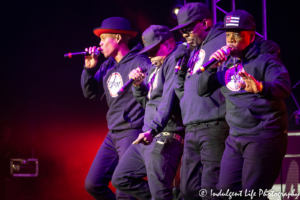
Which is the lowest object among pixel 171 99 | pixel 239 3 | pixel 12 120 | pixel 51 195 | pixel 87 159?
pixel 51 195

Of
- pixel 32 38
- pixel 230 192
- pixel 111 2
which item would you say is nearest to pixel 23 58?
pixel 32 38

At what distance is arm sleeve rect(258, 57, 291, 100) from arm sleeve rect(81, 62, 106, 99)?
2510 millimetres

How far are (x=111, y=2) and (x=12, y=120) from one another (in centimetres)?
316

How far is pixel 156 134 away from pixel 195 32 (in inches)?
40.3

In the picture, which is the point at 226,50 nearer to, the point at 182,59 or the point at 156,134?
the point at 182,59

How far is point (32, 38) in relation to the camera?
6250mm

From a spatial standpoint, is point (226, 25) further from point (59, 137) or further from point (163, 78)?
point (59, 137)

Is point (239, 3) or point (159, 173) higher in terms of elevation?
point (239, 3)

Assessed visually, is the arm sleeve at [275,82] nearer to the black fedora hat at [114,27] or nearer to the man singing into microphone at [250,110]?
the man singing into microphone at [250,110]

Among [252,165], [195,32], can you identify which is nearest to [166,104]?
[195,32]

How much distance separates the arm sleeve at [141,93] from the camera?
3779 millimetres

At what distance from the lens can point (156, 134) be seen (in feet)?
10.8

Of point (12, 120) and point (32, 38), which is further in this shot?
point (12, 120)

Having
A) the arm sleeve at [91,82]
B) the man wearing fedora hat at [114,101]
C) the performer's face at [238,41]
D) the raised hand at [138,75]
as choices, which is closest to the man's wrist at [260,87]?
the performer's face at [238,41]
